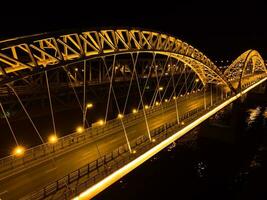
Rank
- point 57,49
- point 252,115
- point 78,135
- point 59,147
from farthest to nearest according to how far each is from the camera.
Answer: point 252,115 < point 78,135 < point 59,147 < point 57,49

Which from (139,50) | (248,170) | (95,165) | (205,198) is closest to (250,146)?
(248,170)

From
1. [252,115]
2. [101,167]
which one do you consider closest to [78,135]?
[101,167]

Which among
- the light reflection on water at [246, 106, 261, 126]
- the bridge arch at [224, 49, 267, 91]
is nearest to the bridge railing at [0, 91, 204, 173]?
the light reflection on water at [246, 106, 261, 126]

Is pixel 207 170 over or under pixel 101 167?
under

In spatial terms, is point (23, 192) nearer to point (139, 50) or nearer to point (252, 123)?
point (139, 50)

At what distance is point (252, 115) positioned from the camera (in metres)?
58.9

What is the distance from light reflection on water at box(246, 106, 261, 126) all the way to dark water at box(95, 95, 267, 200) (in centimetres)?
721

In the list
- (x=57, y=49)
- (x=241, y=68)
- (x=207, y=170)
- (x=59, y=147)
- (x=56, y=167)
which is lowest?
(x=207, y=170)

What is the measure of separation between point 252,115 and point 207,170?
32105 millimetres

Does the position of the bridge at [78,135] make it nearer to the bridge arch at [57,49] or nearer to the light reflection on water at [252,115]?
the bridge arch at [57,49]

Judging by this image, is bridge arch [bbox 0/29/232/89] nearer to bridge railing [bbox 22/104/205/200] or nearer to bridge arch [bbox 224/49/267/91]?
bridge railing [bbox 22/104/205/200]

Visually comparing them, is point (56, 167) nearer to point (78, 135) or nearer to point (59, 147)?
point (59, 147)

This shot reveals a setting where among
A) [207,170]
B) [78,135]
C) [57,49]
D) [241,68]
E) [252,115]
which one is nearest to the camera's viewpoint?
[57,49]

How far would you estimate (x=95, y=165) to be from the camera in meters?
17.7
